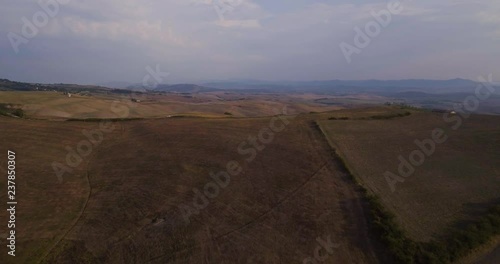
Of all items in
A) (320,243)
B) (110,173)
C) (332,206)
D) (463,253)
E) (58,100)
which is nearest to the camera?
(463,253)

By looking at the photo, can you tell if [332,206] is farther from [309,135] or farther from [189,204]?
[309,135]

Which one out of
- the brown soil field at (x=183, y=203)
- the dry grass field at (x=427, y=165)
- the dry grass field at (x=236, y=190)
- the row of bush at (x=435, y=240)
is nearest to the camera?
the row of bush at (x=435, y=240)

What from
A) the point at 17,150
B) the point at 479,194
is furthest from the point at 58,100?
the point at 479,194

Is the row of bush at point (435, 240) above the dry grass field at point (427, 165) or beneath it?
beneath

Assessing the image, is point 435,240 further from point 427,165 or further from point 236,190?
point 236,190

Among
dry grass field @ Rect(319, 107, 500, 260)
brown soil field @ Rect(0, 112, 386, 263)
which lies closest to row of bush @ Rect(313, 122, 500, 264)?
dry grass field @ Rect(319, 107, 500, 260)

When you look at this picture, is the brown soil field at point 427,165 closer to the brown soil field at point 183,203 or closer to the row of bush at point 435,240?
the row of bush at point 435,240

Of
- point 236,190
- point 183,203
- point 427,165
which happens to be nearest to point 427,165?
Answer: point 427,165

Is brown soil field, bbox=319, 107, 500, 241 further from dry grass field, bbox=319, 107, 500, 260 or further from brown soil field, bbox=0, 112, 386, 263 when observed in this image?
brown soil field, bbox=0, 112, 386, 263

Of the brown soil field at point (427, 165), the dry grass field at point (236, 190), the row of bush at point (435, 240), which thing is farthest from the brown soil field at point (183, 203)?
the brown soil field at point (427, 165)
